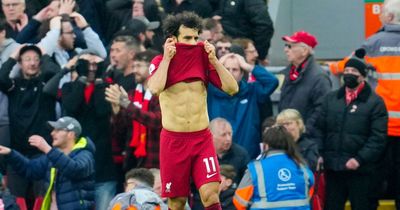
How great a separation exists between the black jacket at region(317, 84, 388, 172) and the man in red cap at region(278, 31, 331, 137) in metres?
0.37

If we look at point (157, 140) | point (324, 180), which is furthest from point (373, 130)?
point (157, 140)

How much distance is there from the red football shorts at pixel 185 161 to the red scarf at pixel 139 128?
401cm

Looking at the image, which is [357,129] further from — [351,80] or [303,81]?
[303,81]

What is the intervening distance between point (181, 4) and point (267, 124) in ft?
9.74

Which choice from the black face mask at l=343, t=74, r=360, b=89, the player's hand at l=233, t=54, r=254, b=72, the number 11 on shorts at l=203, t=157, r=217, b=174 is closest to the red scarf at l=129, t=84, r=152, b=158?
the player's hand at l=233, t=54, r=254, b=72

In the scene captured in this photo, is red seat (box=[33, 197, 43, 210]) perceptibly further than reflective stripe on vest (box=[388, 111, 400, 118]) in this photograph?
No

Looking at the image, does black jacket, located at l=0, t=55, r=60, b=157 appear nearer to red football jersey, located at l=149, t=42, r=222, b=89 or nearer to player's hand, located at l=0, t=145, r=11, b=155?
player's hand, located at l=0, t=145, r=11, b=155

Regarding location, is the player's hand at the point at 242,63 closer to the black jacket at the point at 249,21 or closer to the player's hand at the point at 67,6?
the black jacket at the point at 249,21

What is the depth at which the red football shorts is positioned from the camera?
13.4 m

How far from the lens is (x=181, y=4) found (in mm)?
19328

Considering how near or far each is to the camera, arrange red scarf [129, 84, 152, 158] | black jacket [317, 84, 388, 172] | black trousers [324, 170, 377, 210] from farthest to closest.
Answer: red scarf [129, 84, 152, 158]
black trousers [324, 170, 377, 210]
black jacket [317, 84, 388, 172]

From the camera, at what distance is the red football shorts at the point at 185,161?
13.4 m

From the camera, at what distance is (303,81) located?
17.8m

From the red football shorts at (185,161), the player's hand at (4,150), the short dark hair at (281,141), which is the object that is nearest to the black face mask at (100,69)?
the player's hand at (4,150)
